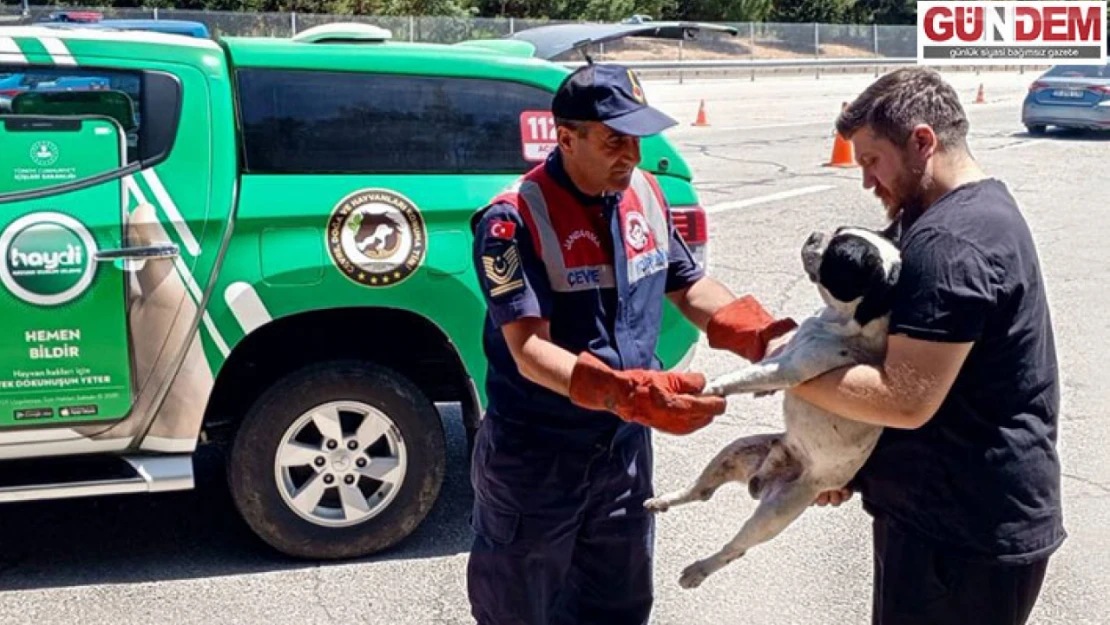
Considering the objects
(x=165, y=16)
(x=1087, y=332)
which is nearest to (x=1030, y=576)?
(x=1087, y=332)

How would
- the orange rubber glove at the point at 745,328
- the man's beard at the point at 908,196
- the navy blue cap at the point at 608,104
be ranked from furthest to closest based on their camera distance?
the orange rubber glove at the point at 745,328
the navy blue cap at the point at 608,104
the man's beard at the point at 908,196

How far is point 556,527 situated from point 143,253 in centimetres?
176

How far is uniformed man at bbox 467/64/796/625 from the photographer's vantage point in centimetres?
289

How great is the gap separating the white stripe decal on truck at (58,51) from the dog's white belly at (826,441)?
2.70 metres

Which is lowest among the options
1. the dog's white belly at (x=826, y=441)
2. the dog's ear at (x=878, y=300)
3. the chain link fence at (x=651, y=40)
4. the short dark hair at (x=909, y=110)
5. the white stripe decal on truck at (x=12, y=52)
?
the dog's white belly at (x=826, y=441)

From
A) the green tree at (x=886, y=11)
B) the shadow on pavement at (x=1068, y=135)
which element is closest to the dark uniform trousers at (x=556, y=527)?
the shadow on pavement at (x=1068, y=135)

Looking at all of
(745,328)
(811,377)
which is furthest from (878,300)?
(745,328)

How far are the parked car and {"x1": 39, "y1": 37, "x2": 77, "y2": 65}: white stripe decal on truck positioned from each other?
19.7 metres

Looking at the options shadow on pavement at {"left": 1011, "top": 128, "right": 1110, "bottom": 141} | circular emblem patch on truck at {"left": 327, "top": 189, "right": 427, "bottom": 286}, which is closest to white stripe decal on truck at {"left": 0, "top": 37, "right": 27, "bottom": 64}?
circular emblem patch on truck at {"left": 327, "top": 189, "right": 427, "bottom": 286}

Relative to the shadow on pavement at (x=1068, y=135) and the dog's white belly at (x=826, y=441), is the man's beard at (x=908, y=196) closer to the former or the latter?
the dog's white belly at (x=826, y=441)

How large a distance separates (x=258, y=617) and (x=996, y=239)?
9.29 feet

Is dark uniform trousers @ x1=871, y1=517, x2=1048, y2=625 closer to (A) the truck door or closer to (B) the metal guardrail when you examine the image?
(A) the truck door

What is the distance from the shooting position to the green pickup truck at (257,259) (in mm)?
4008

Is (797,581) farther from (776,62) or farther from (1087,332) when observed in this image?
(776,62)
